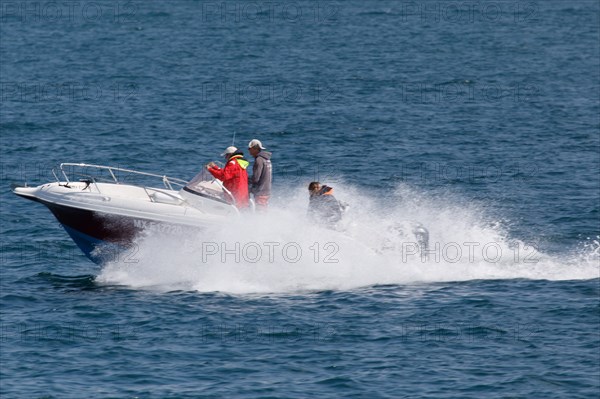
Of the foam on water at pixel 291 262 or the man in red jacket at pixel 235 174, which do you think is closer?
the man in red jacket at pixel 235 174

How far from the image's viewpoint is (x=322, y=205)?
81.3 feet

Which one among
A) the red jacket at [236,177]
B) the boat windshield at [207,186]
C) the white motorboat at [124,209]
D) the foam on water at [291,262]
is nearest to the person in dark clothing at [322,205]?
the foam on water at [291,262]

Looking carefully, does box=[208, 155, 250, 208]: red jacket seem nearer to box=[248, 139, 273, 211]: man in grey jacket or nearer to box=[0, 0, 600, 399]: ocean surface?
box=[248, 139, 273, 211]: man in grey jacket

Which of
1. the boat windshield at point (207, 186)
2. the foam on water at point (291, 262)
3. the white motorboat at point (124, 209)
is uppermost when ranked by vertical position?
the boat windshield at point (207, 186)

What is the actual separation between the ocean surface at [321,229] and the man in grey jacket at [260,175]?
0.50 m

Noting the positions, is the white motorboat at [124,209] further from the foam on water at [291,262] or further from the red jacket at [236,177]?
the foam on water at [291,262]

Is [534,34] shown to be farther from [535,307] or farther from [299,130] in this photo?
[535,307]

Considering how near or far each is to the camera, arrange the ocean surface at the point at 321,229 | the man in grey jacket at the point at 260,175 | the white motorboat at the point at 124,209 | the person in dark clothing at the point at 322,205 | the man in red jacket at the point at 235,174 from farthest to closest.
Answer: the person in dark clothing at the point at 322,205 → the man in grey jacket at the point at 260,175 → the man in red jacket at the point at 235,174 → the white motorboat at the point at 124,209 → the ocean surface at the point at 321,229

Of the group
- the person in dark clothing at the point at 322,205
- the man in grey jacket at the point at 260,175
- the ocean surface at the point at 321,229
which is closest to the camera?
the ocean surface at the point at 321,229

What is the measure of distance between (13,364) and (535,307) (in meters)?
10.3

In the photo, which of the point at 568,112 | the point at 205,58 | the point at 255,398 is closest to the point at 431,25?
the point at 205,58

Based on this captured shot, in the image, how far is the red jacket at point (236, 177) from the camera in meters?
24.4

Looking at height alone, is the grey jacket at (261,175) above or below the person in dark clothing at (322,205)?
above

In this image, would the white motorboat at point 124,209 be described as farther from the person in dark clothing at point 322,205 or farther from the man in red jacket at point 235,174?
the person in dark clothing at point 322,205
